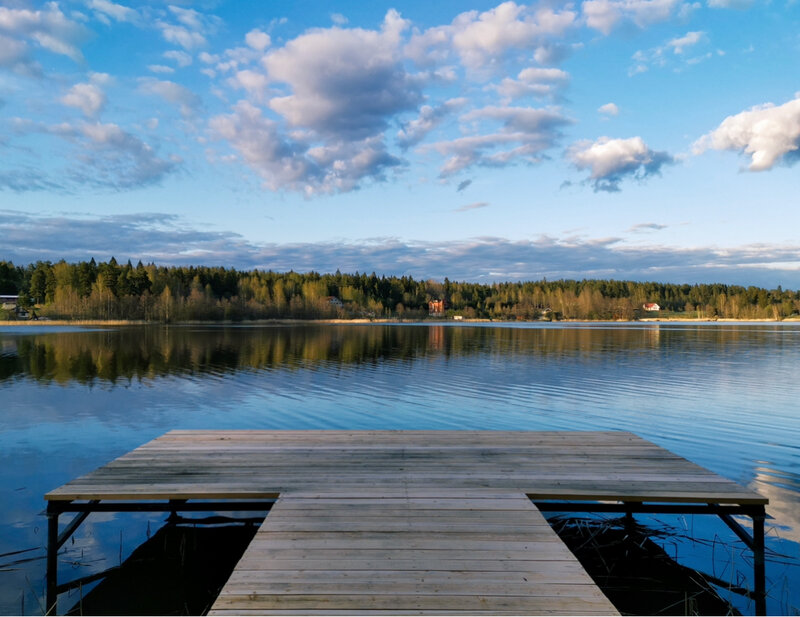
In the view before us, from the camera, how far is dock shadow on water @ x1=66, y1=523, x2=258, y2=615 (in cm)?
589

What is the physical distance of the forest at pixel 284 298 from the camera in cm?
10675

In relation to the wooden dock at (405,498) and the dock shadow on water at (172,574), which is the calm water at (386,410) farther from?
the wooden dock at (405,498)

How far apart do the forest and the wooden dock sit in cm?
10903

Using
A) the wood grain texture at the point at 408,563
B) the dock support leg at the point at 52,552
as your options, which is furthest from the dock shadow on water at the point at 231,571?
the wood grain texture at the point at 408,563

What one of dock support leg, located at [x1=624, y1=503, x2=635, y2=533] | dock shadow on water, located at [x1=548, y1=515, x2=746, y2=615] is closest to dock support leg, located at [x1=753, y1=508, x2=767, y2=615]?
dock shadow on water, located at [x1=548, y1=515, x2=746, y2=615]

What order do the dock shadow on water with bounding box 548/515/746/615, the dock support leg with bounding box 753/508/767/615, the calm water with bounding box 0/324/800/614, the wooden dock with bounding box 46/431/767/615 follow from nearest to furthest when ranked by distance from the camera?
the wooden dock with bounding box 46/431/767/615 < the dock shadow on water with bounding box 548/515/746/615 < the dock support leg with bounding box 753/508/767/615 < the calm water with bounding box 0/324/800/614

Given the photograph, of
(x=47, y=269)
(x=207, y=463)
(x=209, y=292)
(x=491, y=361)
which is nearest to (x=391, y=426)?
(x=207, y=463)

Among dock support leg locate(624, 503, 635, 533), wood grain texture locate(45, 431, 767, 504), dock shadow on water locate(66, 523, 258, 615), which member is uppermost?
wood grain texture locate(45, 431, 767, 504)

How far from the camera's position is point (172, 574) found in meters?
6.66

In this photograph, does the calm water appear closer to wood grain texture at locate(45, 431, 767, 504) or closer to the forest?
wood grain texture at locate(45, 431, 767, 504)

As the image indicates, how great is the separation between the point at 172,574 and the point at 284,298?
134 meters


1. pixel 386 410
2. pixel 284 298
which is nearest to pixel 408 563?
pixel 386 410

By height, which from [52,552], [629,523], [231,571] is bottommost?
[231,571]

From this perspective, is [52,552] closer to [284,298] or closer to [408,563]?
[408,563]
